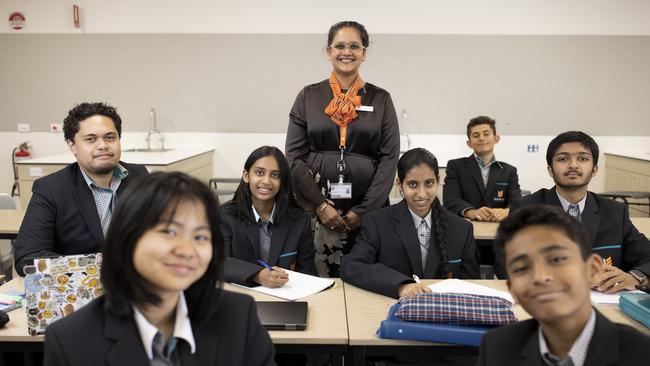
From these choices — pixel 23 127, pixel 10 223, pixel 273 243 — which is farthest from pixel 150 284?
pixel 23 127

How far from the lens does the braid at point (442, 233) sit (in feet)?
7.77

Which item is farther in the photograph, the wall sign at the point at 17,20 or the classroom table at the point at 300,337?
the wall sign at the point at 17,20

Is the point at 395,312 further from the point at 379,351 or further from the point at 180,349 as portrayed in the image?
the point at 180,349

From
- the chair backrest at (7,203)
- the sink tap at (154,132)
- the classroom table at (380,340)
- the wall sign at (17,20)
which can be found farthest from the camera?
the sink tap at (154,132)

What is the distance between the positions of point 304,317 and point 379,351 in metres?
0.27

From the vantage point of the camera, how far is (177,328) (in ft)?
3.66

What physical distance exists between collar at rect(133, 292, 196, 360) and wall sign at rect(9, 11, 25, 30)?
6217 millimetres

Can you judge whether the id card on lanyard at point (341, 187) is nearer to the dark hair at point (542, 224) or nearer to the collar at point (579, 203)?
the collar at point (579, 203)

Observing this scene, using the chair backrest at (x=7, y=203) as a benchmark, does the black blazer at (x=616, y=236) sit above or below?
above

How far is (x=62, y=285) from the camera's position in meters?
1.56

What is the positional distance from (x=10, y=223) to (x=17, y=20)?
12.7 ft

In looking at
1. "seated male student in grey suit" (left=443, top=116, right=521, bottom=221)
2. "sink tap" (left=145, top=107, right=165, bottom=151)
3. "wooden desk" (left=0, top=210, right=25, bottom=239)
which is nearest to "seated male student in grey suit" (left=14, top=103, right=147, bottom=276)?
"wooden desk" (left=0, top=210, right=25, bottom=239)

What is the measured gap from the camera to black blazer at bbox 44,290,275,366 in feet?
3.40

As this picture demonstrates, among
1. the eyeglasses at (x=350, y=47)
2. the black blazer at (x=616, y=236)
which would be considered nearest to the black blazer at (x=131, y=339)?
the black blazer at (x=616, y=236)
